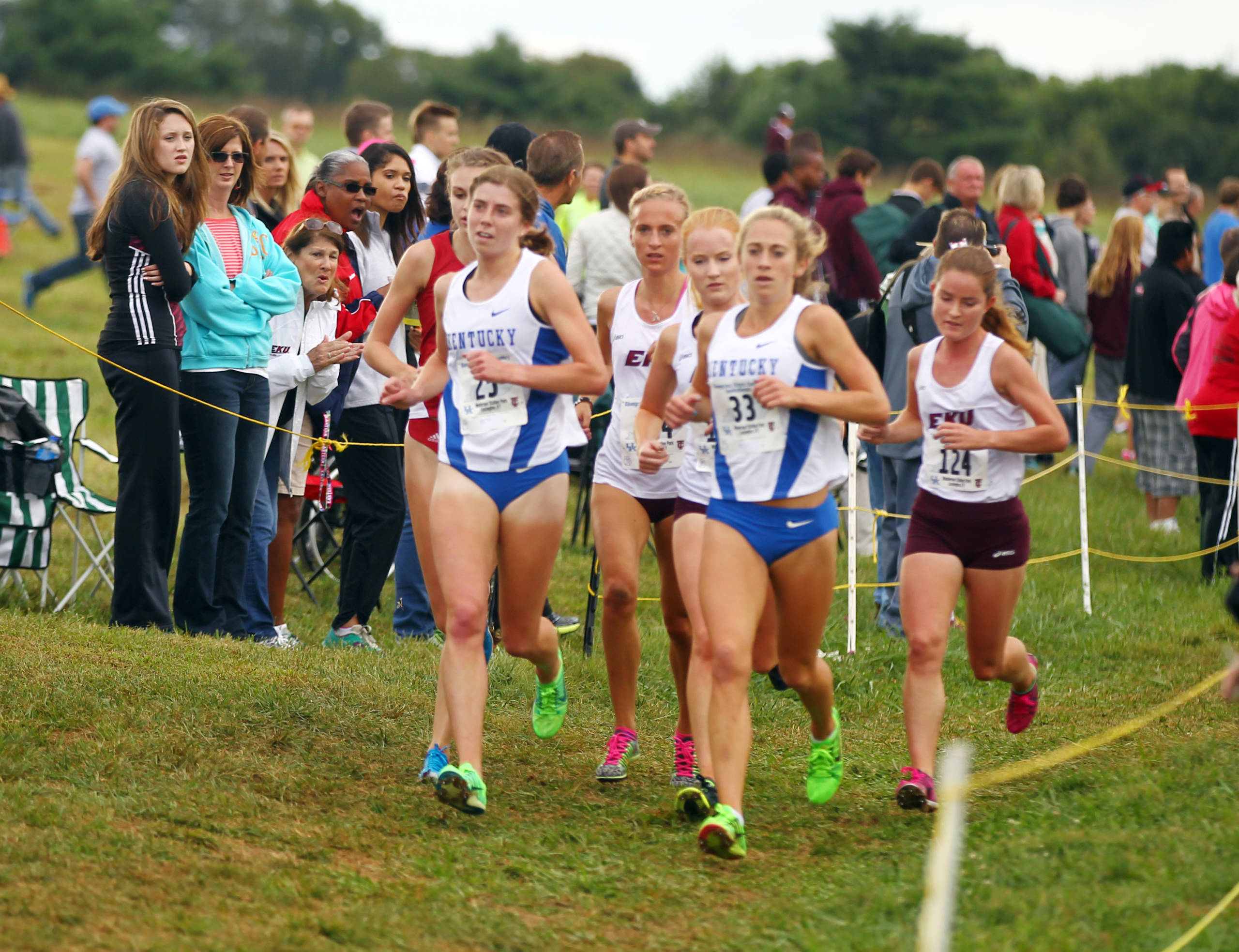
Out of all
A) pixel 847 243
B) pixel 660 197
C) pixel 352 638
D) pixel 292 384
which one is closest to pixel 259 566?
pixel 352 638

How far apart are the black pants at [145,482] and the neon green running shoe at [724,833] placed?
3663mm

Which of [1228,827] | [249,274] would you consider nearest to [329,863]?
[1228,827]

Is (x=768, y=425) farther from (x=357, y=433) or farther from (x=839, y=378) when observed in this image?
(x=357, y=433)

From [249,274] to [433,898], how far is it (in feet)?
13.0

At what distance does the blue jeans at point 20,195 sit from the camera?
1991 cm

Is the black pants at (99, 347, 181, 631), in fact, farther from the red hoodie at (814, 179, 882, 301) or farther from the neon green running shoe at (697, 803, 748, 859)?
the red hoodie at (814, 179, 882, 301)

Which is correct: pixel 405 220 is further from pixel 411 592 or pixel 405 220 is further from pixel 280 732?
pixel 280 732

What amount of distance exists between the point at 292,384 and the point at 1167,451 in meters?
7.15

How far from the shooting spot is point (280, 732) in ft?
19.4

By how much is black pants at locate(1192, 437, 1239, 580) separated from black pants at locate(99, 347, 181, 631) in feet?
22.4

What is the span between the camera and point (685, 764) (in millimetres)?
5801

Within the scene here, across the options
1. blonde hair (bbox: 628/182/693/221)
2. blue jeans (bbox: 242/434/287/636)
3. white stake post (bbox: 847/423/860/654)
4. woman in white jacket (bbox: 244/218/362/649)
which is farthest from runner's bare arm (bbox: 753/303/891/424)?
blue jeans (bbox: 242/434/287/636)

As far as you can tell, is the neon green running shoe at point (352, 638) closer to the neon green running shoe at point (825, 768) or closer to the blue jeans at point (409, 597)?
the blue jeans at point (409, 597)

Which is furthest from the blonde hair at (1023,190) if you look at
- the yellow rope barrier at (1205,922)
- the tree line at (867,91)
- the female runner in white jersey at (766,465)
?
the tree line at (867,91)
